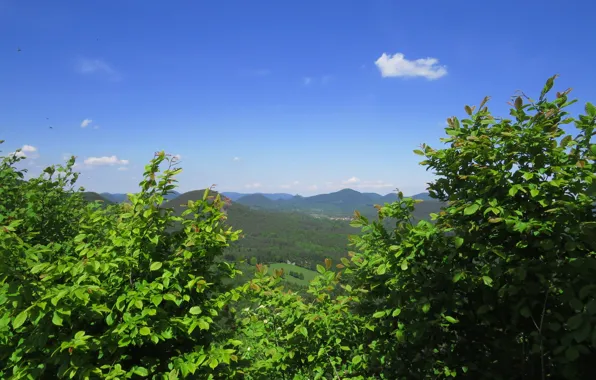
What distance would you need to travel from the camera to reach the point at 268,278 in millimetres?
4301

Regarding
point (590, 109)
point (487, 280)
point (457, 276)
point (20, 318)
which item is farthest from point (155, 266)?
point (590, 109)

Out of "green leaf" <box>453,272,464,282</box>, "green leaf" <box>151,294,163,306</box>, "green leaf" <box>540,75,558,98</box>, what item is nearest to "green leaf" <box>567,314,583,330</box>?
"green leaf" <box>453,272,464,282</box>

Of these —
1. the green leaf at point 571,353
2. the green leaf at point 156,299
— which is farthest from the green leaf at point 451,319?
the green leaf at point 156,299

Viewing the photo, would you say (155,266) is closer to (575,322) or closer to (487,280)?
(487,280)

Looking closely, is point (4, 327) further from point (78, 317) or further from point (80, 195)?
point (80, 195)

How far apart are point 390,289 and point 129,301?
8.13 feet

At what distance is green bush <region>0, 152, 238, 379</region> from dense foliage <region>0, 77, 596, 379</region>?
0.01 meters

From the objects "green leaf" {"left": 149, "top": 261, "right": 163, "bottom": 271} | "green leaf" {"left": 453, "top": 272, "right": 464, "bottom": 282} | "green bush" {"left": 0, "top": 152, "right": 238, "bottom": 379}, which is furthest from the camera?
"green leaf" {"left": 149, "top": 261, "right": 163, "bottom": 271}

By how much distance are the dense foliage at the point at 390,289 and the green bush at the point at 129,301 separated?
0.05 ft

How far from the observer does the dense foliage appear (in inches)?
101

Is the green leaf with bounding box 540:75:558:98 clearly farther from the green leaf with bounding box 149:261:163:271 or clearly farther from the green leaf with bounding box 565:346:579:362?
the green leaf with bounding box 149:261:163:271

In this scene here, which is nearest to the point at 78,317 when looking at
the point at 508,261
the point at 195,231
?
the point at 195,231

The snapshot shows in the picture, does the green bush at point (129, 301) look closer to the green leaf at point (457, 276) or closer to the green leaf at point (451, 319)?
the green leaf at point (451, 319)

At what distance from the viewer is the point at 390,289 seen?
361 cm
